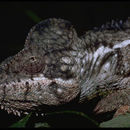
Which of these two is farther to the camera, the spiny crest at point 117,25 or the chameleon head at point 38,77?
the spiny crest at point 117,25

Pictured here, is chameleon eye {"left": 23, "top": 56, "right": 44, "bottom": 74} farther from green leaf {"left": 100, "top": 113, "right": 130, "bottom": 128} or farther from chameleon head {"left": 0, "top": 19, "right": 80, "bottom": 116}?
green leaf {"left": 100, "top": 113, "right": 130, "bottom": 128}

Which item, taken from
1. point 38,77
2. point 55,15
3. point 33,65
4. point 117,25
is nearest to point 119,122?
A: point 38,77

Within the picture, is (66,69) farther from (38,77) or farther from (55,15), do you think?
(55,15)

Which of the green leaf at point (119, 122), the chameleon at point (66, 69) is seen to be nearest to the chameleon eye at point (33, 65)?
the chameleon at point (66, 69)

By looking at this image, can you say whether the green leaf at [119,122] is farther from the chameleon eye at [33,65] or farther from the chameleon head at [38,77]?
the chameleon eye at [33,65]

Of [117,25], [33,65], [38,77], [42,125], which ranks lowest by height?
[42,125]

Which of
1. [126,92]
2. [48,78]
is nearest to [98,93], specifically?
[126,92]

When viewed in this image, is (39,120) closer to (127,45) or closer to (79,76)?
(79,76)
